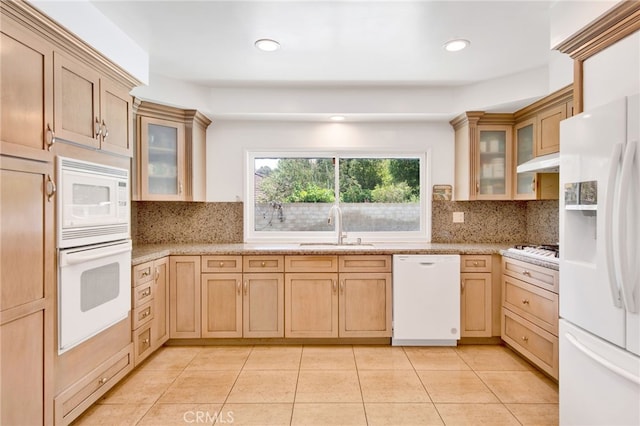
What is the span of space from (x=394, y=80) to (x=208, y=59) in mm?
1625

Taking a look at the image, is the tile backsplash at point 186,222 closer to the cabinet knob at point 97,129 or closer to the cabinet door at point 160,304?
the cabinet door at point 160,304

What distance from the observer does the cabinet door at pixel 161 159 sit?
3059mm

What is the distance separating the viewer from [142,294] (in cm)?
262

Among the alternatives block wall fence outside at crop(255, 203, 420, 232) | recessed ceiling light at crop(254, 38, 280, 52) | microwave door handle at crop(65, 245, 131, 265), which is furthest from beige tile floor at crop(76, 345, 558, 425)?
recessed ceiling light at crop(254, 38, 280, 52)

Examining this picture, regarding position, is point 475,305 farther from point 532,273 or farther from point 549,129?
point 549,129

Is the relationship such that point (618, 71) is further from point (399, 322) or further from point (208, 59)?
point (208, 59)

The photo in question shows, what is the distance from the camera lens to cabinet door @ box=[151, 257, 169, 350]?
2.79 m

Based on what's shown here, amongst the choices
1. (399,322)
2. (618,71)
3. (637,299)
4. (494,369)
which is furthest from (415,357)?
(618,71)

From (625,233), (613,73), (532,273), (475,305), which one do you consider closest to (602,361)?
(625,233)

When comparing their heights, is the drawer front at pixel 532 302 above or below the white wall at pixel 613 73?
below

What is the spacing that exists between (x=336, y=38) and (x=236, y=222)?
2.10 meters

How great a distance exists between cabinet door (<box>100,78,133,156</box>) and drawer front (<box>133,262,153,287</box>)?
0.86 meters

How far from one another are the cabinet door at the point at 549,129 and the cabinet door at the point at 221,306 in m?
2.85

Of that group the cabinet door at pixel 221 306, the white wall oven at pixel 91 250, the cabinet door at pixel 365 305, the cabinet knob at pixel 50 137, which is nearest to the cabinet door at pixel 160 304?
the cabinet door at pixel 221 306
